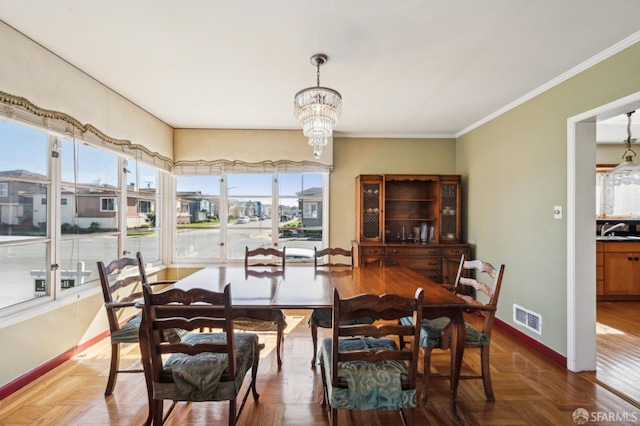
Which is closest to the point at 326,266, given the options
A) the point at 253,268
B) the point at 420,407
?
the point at 253,268

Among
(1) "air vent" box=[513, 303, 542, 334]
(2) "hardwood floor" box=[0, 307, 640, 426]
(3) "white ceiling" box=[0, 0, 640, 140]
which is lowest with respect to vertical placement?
(2) "hardwood floor" box=[0, 307, 640, 426]

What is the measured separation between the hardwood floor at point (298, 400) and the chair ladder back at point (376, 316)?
2.36 feet

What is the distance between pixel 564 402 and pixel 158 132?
16.1 feet

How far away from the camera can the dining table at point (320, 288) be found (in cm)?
174

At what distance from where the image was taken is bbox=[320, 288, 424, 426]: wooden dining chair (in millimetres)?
1370

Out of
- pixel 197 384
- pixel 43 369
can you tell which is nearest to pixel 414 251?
pixel 197 384

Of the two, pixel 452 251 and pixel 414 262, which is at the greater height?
pixel 452 251

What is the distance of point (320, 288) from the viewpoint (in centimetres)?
208

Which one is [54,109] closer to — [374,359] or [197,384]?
[197,384]

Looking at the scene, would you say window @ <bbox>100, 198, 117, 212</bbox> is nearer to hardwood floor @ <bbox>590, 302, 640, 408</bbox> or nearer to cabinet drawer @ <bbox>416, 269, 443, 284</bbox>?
cabinet drawer @ <bbox>416, 269, 443, 284</bbox>

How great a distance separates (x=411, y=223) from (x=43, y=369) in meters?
4.35

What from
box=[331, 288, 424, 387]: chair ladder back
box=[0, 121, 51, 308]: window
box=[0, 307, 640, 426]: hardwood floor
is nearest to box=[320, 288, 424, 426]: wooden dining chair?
box=[331, 288, 424, 387]: chair ladder back

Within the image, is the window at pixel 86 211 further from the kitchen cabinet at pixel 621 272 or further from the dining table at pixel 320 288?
the kitchen cabinet at pixel 621 272

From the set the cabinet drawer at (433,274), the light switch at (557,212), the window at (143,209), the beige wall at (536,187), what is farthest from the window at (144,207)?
the light switch at (557,212)
